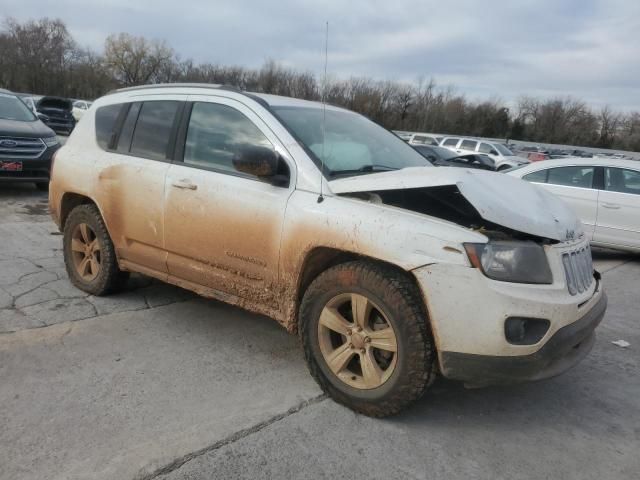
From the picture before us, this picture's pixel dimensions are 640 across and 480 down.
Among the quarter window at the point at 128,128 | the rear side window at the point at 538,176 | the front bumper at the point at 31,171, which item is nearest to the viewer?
the quarter window at the point at 128,128

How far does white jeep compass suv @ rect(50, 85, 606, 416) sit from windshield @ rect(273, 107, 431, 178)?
0.02m

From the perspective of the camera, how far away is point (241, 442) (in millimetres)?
2500

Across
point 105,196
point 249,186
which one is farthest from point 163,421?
point 105,196

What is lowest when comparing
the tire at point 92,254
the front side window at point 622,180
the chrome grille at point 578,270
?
the tire at point 92,254

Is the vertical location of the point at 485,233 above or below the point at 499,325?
above

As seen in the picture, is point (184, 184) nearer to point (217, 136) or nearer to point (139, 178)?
point (217, 136)

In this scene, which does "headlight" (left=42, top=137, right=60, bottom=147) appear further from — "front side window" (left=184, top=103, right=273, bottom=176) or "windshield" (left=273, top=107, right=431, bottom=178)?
"windshield" (left=273, top=107, right=431, bottom=178)

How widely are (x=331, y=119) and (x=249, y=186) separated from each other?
943 millimetres

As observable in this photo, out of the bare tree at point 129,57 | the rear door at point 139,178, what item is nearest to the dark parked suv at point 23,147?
the rear door at point 139,178

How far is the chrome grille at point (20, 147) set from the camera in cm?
813

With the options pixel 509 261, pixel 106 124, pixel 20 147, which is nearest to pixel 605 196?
pixel 509 261

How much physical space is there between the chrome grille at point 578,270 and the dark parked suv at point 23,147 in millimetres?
8408

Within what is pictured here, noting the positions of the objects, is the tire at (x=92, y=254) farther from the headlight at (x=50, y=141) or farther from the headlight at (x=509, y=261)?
the headlight at (x=50, y=141)

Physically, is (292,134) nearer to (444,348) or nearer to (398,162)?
(398,162)
